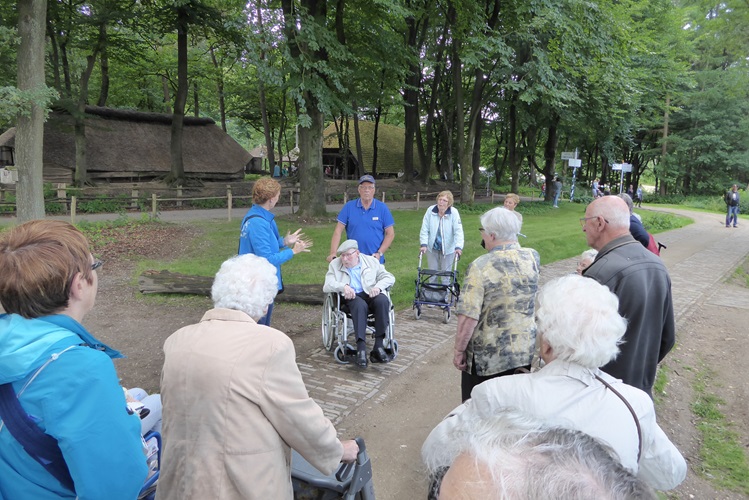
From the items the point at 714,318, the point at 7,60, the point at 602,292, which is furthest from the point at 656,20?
the point at 602,292

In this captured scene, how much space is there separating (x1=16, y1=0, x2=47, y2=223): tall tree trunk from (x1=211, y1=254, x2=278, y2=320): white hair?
32.8 feet

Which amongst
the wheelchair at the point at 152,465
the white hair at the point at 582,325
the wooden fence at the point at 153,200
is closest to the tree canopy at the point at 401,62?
the wooden fence at the point at 153,200

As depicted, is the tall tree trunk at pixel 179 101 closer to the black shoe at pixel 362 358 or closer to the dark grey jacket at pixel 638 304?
the black shoe at pixel 362 358

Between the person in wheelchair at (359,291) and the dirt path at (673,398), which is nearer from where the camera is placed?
the dirt path at (673,398)

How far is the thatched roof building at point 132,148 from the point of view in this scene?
21.8m

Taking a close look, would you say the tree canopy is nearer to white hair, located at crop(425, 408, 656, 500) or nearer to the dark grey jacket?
the dark grey jacket

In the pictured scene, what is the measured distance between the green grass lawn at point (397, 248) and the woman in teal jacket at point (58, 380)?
635 centimetres

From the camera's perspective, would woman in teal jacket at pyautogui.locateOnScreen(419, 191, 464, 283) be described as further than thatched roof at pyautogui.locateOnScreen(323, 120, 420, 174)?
No

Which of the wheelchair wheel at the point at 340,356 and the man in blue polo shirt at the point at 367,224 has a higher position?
the man in blue polo shirt at the point at 367,224

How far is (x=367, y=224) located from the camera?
20.0 feet

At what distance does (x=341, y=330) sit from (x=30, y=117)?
8.76m

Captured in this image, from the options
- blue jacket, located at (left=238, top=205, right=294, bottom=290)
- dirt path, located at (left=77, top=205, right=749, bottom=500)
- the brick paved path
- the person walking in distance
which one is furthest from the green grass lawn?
blue jacket, located at (left=238, top=205, right=294, bottom=290)

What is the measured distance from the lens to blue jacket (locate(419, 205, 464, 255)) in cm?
737

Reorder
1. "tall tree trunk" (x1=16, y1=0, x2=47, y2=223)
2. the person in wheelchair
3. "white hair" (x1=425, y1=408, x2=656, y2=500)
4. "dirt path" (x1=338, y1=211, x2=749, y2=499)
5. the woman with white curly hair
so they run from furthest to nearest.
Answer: "tall tree trunk" (x1=16, y1=0, x2=47, y2=223), the person in wheelchair, "dirt path" (x1=338, y1=211, x2=749, y2=499), the woman with white curly hair, "white hair" (x1=425, y1=408, x2=656, y2=500)
